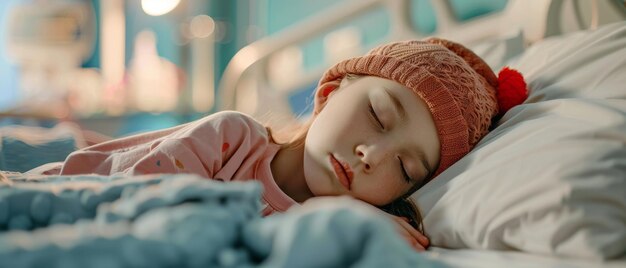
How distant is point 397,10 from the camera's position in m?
1.71

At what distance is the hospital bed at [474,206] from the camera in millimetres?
406

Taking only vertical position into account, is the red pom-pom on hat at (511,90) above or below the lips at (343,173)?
above

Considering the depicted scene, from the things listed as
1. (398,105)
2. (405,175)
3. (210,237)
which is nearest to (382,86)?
(398,105)

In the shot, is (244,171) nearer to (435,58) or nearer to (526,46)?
(435,58)

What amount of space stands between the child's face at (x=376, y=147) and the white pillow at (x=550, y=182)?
0.25 feet

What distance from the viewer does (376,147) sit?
3.16 ft

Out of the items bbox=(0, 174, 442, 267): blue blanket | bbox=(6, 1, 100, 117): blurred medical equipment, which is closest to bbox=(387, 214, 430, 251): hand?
bbox=(0, 174, 442, 267): blue blanket

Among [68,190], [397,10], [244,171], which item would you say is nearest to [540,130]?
[244,171]

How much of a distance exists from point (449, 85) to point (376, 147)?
0.17m

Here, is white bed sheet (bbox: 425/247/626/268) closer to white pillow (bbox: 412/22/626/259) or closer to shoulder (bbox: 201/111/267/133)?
white pillow (bbox: 412/22/626/259)

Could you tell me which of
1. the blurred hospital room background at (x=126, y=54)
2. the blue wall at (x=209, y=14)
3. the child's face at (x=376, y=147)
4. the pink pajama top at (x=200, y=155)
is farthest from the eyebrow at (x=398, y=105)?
the blurred hospital room background at (x=126, y=54)

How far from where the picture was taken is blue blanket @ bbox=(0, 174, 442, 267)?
0.39 m

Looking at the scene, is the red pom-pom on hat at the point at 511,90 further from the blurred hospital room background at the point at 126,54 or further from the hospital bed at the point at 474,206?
the blurred hospital room background at the point at 126,54

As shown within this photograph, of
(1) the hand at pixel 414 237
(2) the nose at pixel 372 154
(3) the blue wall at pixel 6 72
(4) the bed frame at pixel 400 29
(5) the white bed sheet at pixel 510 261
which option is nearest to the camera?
(5) the white bed sheet at pixel 510 261
